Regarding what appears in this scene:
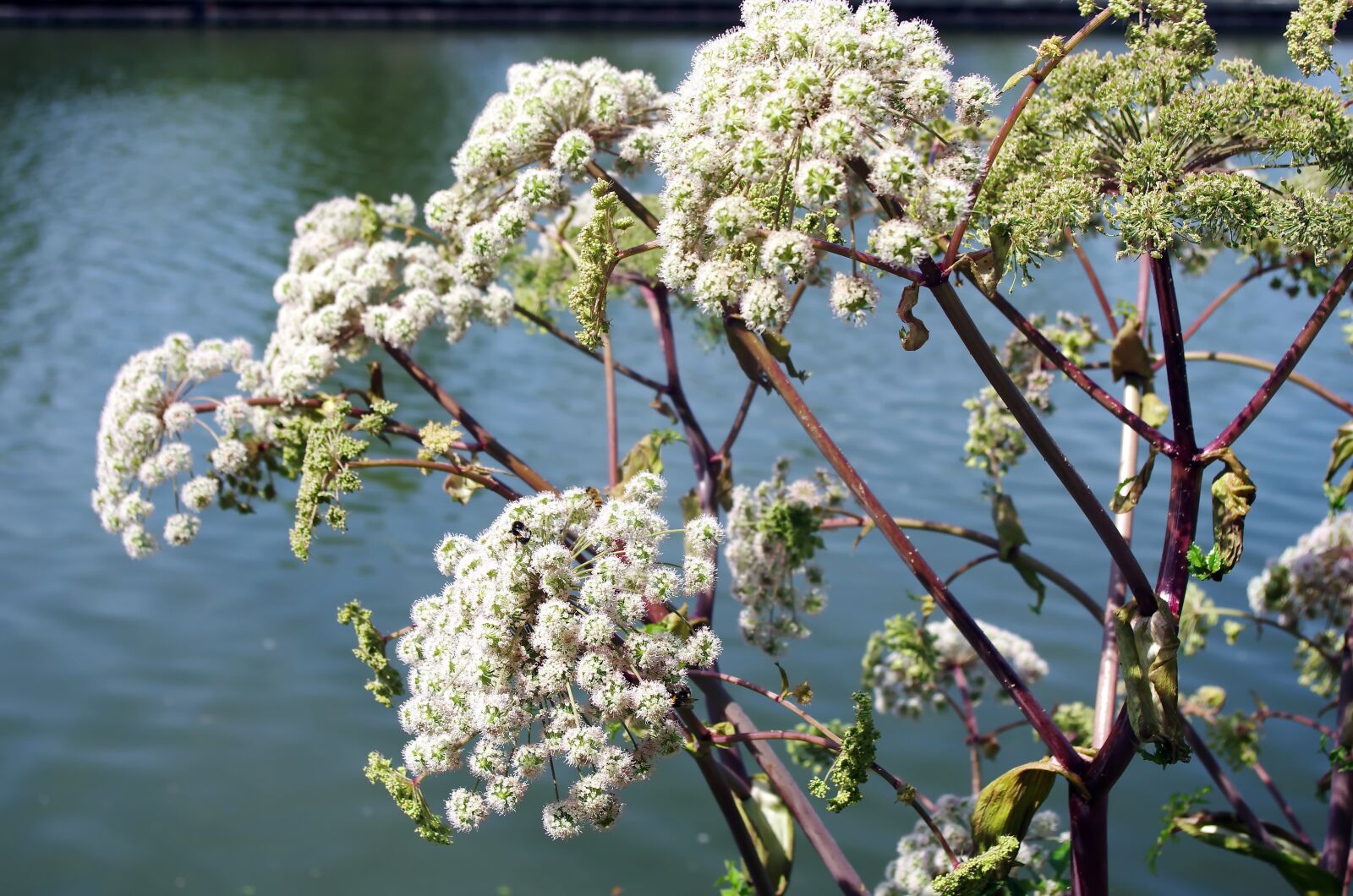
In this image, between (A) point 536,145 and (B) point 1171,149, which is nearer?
(B) point 1171,149

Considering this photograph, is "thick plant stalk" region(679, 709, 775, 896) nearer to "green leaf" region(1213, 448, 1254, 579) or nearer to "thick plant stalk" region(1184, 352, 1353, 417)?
"green leaf" region(1213, 448, 1254, 579)

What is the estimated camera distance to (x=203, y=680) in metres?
6.31

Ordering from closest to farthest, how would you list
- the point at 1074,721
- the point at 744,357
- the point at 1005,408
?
the point at 744,357 < the point at 1005,408 < the point at 1074,721

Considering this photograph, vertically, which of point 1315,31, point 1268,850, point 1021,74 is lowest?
point 1268,850

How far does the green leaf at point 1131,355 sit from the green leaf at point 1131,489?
55cm

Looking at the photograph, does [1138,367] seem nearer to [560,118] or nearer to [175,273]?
[560,118]

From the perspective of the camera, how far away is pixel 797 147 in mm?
1617

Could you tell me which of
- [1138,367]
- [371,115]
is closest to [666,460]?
[1138,367]

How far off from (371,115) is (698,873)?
77.0 ft

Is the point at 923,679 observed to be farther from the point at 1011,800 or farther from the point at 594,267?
the point at 594,267

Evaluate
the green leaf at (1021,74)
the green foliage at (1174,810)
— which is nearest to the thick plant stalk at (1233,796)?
the green foliage at (1174,810)

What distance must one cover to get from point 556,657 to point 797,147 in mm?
769

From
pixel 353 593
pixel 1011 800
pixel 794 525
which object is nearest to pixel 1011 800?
pixel 1011 800

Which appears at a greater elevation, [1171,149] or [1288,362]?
[1171,149]
